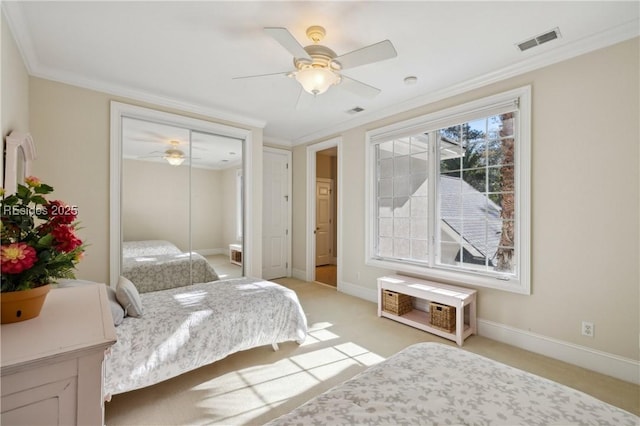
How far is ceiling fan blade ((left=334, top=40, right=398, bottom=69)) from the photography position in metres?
1.90

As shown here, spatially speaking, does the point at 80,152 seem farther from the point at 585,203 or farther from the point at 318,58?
the point at 585,203

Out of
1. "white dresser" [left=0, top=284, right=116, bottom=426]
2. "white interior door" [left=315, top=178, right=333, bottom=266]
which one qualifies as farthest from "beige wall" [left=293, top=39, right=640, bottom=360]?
"white interior door" [left=315, top=178, right=333, bottom=266]

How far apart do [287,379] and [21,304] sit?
1846 mm

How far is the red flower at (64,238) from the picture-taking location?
3.14 ft

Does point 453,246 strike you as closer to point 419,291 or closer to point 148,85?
point 419,291

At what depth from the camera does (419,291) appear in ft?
10.4

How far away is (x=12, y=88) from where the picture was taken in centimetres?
219

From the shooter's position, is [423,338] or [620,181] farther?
[423,338]

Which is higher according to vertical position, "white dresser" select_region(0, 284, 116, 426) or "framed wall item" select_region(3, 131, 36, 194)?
"framed wall item" select_region(3, 131, 36, 194)

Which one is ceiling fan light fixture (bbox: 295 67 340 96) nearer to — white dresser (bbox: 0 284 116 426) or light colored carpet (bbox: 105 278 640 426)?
white dresser (bbox: 0 284 116 426)

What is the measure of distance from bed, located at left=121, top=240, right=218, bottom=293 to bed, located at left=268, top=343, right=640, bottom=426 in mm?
2938

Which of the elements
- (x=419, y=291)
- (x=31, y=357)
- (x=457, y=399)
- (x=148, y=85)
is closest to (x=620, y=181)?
(x=419, y=291)

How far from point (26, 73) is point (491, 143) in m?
4.60

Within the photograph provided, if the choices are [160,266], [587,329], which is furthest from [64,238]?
[587,329]
